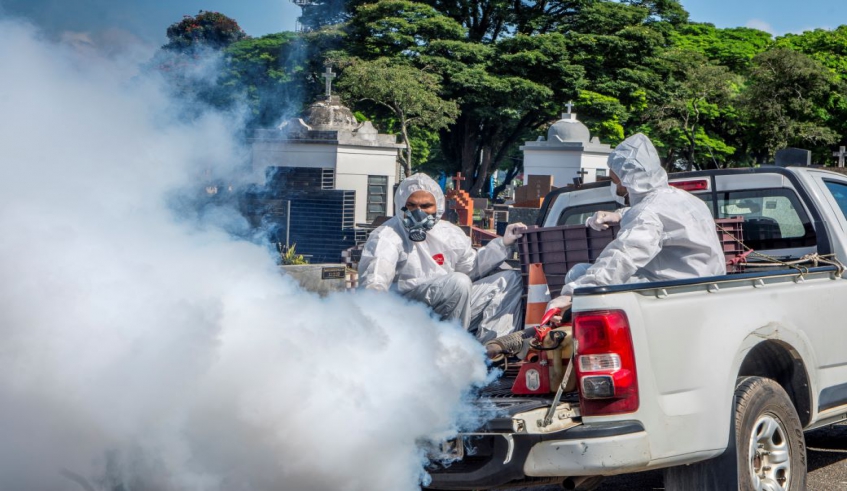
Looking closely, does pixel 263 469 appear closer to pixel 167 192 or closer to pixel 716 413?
pixel 167 192

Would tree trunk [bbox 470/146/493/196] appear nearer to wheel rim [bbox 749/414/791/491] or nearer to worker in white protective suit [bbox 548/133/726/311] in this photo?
worker in white protective suit [bbox 548/133/726/311]

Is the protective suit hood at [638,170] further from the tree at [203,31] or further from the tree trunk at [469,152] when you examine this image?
the tree trunk at [469,152]

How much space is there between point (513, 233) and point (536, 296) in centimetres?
56

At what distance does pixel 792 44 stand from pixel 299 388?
50.1m

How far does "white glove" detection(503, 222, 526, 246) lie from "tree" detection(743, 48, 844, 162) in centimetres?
3922

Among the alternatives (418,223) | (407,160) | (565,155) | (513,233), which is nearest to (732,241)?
(513,233)

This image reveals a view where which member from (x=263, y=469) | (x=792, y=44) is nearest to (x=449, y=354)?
(x=263, y=469)

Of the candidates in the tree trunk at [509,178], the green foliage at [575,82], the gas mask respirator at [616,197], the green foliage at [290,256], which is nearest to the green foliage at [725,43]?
the green foliage at [575,82]

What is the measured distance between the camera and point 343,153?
21.1 metres

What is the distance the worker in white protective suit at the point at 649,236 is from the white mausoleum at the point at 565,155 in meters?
25.5

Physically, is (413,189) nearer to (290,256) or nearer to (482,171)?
(290,256)

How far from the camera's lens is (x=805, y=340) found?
4.96m

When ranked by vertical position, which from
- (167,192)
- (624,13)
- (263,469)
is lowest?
(263,469)

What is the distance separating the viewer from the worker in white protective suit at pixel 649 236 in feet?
15.9
